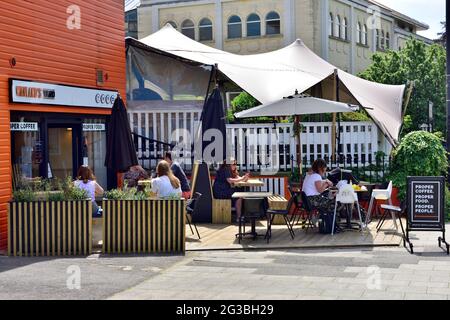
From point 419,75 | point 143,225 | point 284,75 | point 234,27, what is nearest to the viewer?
point 143,225

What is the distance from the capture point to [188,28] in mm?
43625

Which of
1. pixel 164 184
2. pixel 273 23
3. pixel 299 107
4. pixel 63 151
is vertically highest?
pixel 273 23

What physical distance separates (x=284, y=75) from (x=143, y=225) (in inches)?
382

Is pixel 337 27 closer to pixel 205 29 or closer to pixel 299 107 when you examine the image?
pixel 205 29

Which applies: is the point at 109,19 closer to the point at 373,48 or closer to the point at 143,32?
the point at 143,32

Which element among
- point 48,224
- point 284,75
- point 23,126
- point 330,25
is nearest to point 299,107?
point 23,126

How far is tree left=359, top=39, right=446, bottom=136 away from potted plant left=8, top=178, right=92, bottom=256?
20383mm

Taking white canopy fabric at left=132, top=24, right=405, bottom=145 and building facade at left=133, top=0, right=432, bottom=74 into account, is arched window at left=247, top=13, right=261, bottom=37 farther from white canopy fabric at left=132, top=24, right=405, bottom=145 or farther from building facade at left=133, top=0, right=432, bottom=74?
white canopy fabric at left=132, top=24, right=405, bottom=145

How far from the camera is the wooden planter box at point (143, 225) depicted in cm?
1146

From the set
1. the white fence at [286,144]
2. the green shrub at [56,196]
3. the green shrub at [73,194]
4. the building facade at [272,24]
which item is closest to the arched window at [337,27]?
the building facade at [272,24]

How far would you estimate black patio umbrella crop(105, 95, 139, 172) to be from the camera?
565 inches

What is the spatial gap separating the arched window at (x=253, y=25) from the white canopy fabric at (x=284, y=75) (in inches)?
747
